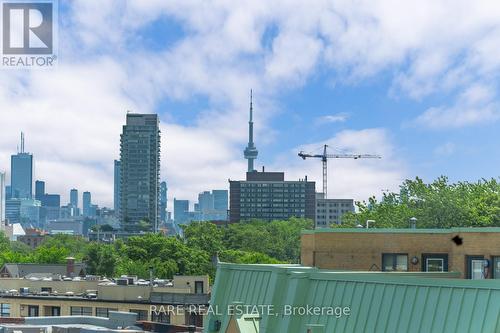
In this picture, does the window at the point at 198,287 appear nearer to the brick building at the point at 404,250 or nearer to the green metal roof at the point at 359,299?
the brick building at the point at 404,250

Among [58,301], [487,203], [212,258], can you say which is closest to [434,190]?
[487,203]

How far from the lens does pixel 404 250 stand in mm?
36969

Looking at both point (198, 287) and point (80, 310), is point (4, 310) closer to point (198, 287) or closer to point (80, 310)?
point (80, 310)

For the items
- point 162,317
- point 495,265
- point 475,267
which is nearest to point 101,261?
point 162,317

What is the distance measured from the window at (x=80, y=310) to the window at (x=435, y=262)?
60.3m

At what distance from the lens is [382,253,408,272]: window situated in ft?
122

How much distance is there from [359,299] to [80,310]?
71050mm

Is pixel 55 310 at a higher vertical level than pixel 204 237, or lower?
lower

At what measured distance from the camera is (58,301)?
302ft

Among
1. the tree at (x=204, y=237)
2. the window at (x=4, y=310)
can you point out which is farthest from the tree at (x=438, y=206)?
the tree at (x=204, y=237)

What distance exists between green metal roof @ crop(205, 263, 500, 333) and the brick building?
3.10m

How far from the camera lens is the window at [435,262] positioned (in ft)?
118

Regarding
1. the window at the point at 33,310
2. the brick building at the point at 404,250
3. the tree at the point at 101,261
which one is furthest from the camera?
the tree at the point at 101,261

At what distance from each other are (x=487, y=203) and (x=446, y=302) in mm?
69044
